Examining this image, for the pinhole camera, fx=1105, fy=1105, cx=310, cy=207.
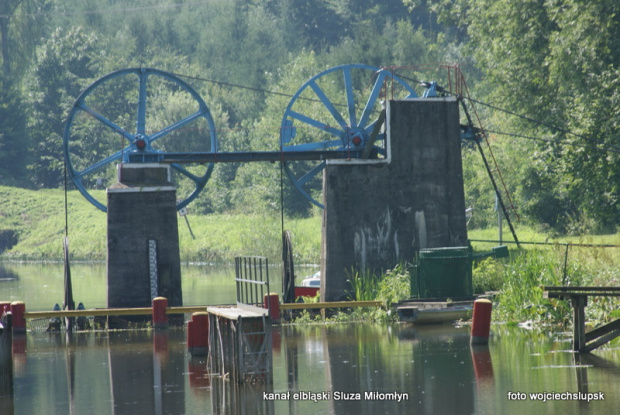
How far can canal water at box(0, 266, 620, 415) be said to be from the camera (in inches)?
579

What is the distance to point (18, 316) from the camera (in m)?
24.6

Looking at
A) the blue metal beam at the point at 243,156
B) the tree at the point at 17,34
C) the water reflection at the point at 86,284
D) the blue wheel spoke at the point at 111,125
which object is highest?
the tree at the point at 17,34

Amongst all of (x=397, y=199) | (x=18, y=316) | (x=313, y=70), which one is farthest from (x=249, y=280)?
(x=313, y=70)

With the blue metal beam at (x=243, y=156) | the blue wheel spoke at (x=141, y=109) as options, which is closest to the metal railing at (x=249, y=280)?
the blue metal beam at (x=243, y=156)

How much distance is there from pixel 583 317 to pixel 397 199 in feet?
30.6

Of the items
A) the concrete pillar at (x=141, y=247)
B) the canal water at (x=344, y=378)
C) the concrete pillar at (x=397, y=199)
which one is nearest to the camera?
the canal water at (x=344, y=378)

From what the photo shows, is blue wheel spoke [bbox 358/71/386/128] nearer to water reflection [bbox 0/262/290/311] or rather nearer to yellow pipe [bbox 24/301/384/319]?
water reflection [bbox 0/262/290/311]

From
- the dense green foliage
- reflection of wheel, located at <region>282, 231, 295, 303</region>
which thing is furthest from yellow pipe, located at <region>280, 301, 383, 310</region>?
the dense green foliage

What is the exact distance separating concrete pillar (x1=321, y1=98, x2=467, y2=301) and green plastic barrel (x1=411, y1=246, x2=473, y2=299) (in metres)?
2.28

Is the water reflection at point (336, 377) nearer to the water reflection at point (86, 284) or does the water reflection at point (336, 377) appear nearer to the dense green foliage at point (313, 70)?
the dense green foliage at point (313, 70)

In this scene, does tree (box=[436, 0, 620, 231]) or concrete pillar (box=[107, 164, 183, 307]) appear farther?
tree (box=[436, 0, 620, 231])

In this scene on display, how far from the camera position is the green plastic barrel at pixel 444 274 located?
23938mm

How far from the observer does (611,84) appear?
30.3 metres

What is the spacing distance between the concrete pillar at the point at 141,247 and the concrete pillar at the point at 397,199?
12.0ft
